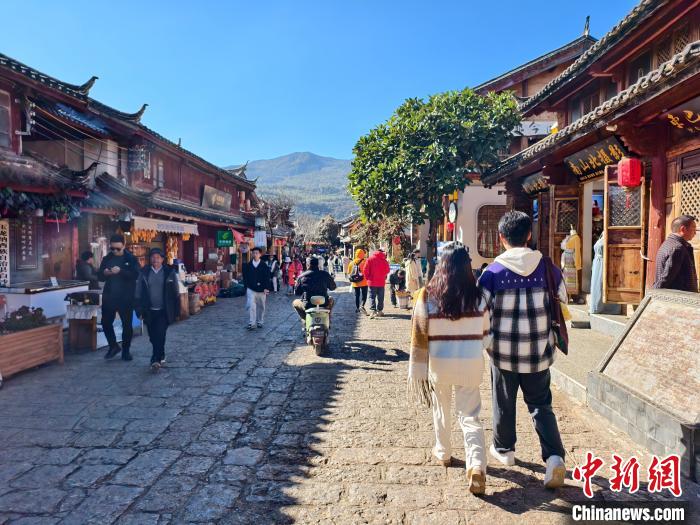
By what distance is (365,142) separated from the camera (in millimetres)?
15211

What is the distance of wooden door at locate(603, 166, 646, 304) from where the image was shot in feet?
24.9

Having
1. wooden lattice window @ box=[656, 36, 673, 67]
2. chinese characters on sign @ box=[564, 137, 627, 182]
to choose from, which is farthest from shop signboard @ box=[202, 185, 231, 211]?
wooden lattice window @ box=[656, 36, 673, 67]

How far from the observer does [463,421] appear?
3.36 meters

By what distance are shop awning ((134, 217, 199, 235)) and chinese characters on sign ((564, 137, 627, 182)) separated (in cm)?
1125

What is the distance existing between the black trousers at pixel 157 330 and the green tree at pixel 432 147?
919 cm

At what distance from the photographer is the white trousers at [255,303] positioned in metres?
10.1

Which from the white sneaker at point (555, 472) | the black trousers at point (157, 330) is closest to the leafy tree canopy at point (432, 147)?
the black trousers at point (157, 330)

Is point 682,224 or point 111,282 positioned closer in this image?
point 682,224

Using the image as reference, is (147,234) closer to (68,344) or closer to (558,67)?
(68,344)

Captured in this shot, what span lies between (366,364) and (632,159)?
5267 millimetres

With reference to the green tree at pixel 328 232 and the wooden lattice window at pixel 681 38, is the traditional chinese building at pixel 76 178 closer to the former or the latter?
the wooden lattice window at pixel 681 38

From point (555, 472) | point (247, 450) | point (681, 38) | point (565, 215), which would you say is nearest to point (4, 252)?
point (247, 450)

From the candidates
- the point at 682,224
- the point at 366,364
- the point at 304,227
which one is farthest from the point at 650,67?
the point at 304,227

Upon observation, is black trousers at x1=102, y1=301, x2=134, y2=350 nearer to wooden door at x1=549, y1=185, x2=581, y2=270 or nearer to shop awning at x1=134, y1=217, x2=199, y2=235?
shop awning at x1=134, y1=217, x2=199, y2=235
